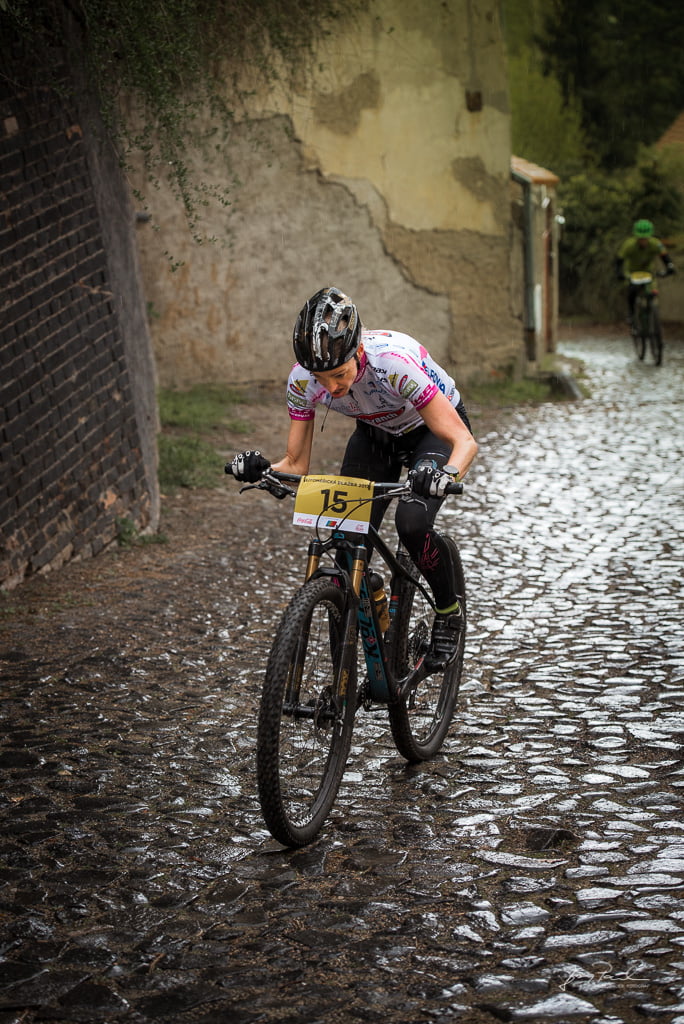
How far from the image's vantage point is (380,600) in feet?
15.0

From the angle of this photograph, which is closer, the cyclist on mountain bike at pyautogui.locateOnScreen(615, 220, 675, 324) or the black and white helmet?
the black and white helmet

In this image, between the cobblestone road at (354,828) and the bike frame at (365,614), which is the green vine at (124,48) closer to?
the cobblestone road at (354,828)

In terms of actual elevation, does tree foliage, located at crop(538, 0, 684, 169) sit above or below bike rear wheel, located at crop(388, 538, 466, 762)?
above

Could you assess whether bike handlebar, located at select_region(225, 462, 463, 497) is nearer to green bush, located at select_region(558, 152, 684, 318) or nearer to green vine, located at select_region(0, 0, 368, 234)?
green vine, located at select_region(0, 0, 368, 234)

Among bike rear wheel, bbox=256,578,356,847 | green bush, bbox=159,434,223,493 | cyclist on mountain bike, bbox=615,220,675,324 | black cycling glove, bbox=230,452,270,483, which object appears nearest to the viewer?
bike rear wheel, bbox=256,578,356,847

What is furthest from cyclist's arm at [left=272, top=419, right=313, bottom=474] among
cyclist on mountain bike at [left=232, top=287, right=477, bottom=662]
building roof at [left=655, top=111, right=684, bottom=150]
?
building roof at [left=655, top=111, right=684, bottom=150]

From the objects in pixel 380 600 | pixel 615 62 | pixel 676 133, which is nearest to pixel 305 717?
pixel 380 600

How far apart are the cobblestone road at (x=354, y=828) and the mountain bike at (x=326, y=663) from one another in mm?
203

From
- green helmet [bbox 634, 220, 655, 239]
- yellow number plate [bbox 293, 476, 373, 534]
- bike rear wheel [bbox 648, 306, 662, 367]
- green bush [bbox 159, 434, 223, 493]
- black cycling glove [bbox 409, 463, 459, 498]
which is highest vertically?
black cycling glove [bbox 409, 463, 459, 498]

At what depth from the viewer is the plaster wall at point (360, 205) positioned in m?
13.6

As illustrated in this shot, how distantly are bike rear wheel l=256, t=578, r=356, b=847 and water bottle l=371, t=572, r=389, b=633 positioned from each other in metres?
0.26

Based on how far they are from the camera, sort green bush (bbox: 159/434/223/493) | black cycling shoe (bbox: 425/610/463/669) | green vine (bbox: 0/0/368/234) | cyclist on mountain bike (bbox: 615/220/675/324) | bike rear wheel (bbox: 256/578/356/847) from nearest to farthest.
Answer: bike rear wheel (bbox: 256/578/356/847) → black cycling shoe (bbox: 425/610/463/669) → green vine (bbox: 0/0/368/234) → green bush (bbox: 159/434/223/493) → cyclist on mountain bike (bbox: 615/220/675/324)

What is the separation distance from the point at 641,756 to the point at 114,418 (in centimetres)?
487

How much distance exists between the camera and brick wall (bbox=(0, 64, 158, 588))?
7.22 metres
